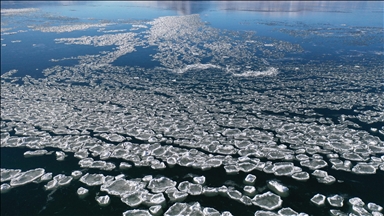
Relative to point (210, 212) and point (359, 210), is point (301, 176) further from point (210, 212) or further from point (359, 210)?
point (210, 212)

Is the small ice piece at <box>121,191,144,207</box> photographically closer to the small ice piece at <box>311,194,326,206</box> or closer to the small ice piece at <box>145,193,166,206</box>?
the small ice piece at <box>145,193,166,206</box>

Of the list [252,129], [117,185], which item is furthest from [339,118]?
[117,185]

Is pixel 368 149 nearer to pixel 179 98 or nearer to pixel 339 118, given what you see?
pixel 339 118

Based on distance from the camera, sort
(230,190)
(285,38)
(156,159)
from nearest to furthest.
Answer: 1. (230,190)
2. (156,159)
3. (285,38)

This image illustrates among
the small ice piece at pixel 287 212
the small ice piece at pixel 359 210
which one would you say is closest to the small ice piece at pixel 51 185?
the small ice piece at pixel 287 212

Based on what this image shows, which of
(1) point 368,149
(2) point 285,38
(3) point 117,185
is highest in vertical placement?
(2) point 285,38

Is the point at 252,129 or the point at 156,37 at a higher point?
the point at 156,37

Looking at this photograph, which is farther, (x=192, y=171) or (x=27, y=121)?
(x=27, y=121)
